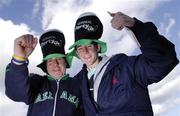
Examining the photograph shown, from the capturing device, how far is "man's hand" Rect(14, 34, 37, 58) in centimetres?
435

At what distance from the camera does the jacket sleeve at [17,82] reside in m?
4.31

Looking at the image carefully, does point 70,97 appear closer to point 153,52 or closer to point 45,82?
point 45,82

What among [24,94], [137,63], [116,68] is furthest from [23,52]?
[137,63]

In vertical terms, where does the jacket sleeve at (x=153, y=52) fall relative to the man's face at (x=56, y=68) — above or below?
below

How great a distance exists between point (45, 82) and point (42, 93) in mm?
203

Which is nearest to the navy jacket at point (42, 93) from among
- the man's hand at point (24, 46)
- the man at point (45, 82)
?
the man at point (45, 82)

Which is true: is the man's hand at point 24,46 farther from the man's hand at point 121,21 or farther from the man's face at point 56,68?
the man's hand at point 121,21

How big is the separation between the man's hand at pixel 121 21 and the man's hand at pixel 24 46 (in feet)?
4.08

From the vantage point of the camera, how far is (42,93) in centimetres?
457

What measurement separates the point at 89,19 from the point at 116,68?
31.1 inches

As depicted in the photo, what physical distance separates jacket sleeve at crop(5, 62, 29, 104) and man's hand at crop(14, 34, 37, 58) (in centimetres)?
14

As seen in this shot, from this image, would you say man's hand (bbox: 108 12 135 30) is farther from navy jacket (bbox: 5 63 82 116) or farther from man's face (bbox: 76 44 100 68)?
navy jacket (bbox: 5 63 82 116)

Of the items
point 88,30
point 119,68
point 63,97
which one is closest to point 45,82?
point 63,97

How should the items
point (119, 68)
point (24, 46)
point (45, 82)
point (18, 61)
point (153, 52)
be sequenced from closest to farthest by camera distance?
point (153, 52) → point (119, 68) → point (18, 61) → point (24, 46) → point (45, 82)
